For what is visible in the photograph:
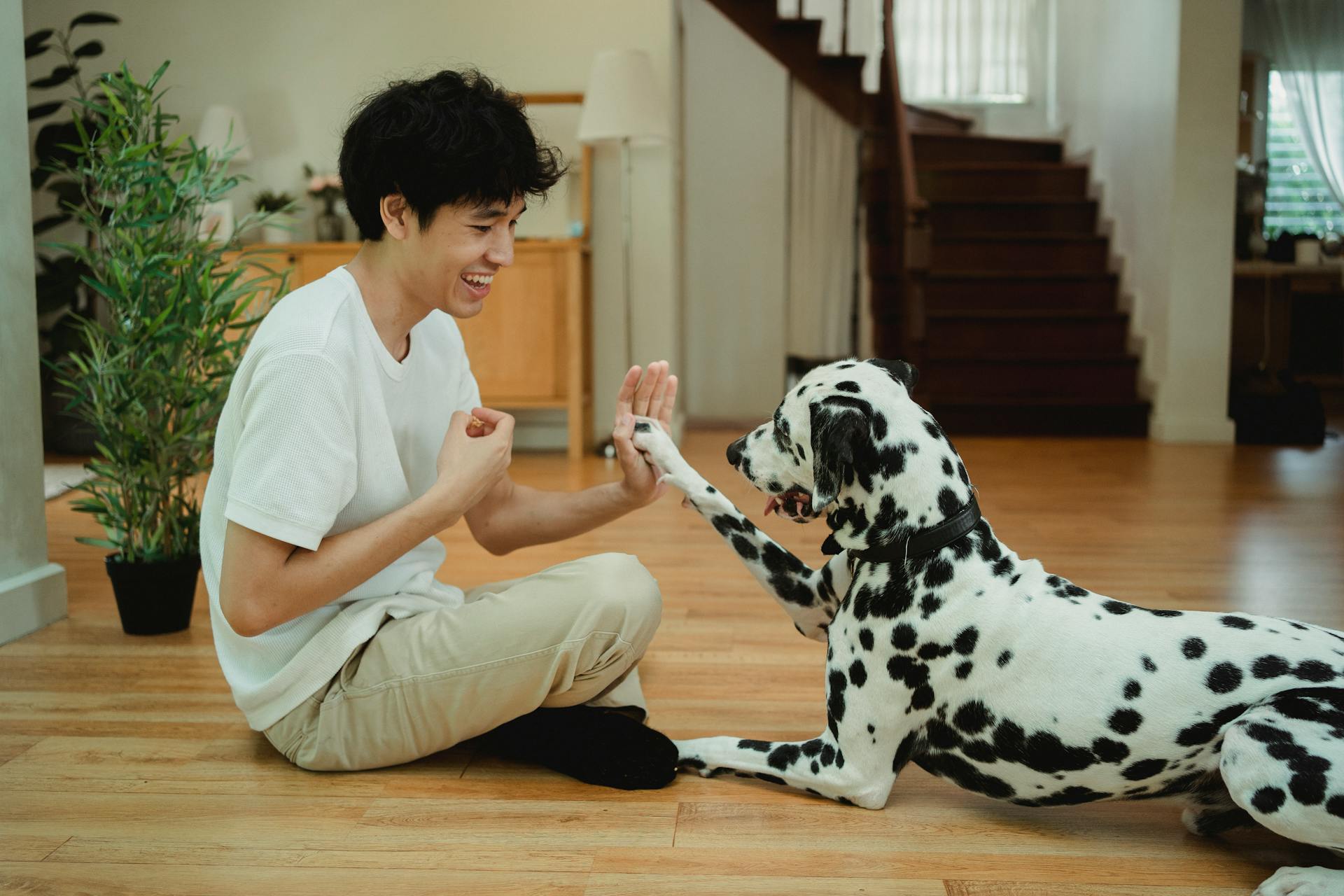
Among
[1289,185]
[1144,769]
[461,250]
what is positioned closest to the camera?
[1144,769]

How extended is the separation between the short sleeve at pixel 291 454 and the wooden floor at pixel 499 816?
0.44 metres

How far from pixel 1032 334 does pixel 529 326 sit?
308cm

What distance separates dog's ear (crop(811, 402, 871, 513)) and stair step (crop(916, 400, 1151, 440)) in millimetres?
5021

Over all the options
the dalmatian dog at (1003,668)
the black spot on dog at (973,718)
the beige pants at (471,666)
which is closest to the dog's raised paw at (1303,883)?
the dalmatian dog at (1003,668)

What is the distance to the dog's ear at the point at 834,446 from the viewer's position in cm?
146

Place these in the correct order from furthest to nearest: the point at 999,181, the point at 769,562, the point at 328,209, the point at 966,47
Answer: the point at 966,47, the point at 999,181, the point at 328,209, the point at 769,562

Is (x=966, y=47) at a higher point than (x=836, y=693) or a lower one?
higher

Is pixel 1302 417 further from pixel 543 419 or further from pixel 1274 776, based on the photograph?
pixel 1274 776

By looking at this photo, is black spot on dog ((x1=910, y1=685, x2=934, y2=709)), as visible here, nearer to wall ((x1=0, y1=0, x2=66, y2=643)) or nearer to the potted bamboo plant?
the potted bamboo plant

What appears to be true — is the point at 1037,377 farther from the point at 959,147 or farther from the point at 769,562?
the point at 769,562

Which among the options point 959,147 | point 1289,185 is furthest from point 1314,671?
point 1289,185

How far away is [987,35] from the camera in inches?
332

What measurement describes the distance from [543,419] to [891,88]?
9.28ft

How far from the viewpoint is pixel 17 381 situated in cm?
260
